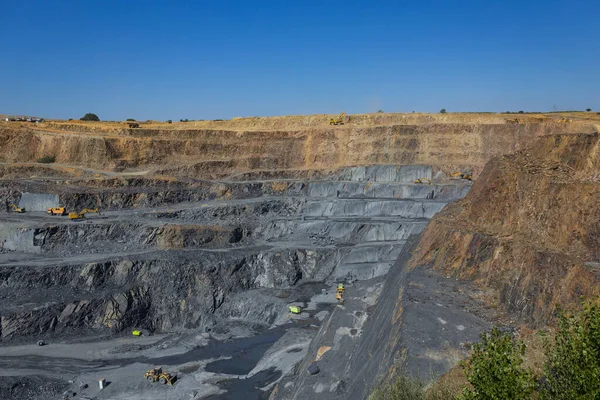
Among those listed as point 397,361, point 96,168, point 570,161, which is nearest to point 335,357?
point 397,361

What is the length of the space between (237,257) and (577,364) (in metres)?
27.6

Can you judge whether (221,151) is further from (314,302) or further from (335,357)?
(335,357)

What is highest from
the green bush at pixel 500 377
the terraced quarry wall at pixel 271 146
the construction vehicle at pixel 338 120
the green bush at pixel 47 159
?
the construction vehicle at pixel 338 120

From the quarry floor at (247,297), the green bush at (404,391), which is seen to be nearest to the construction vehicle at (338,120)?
the quarry floor at (247,297)

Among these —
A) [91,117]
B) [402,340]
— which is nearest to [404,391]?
[402,340]

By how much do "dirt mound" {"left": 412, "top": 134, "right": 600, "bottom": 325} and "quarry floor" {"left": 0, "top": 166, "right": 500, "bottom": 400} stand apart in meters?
1.31

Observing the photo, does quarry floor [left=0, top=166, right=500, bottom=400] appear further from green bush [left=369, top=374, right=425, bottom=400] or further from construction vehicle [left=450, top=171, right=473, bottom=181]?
green bush [left=369, top=374, right=425, bottom=400]

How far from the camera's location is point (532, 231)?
18391 mm

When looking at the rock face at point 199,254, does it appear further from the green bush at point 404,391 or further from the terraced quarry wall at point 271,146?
the green bush at point 404,391

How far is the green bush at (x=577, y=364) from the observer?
621cm

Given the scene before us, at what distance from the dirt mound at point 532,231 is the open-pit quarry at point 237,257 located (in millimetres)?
758

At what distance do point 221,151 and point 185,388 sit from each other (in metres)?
39.2

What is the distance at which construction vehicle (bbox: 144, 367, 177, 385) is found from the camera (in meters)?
20.3

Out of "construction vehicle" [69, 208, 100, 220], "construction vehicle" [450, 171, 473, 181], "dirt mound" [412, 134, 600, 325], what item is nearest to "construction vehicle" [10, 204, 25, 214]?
"construction vehicle" [69, 208, 100, 220]
